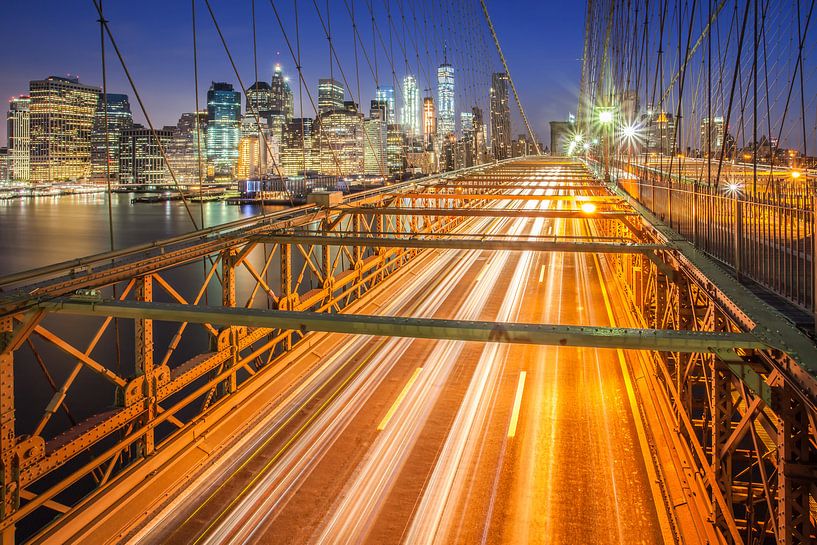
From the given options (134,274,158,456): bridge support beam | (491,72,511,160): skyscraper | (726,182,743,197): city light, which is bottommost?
(134,274,158,456): bridge support beam

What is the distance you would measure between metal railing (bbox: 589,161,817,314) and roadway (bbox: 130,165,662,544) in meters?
3.43

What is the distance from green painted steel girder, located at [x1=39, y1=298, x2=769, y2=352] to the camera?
5480 millimetres

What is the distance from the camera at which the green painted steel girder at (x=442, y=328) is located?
18.0 feet

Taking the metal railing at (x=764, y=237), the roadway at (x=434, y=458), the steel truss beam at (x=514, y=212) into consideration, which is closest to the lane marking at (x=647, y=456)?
the roadway at (x=434, y=458)

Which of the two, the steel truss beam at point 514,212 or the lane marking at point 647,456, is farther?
the steel truss beam at point 514,212

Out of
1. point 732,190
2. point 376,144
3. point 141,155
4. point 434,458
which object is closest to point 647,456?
point 434,458

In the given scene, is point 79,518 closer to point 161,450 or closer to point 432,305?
point 161,450

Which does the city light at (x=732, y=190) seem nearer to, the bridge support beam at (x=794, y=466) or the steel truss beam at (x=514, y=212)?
the steel truss beam at (x=514, y=212)

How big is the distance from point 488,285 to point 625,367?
1150 cm

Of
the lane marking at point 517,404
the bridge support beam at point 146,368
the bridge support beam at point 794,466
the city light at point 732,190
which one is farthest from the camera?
the lane marking at point 517,404

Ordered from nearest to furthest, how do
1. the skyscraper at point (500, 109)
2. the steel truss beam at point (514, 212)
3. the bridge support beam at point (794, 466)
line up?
the bridge support beam at point (794, 466) < the steel truss beam at point (514, 212) < the skyscraper at point (500, 109)

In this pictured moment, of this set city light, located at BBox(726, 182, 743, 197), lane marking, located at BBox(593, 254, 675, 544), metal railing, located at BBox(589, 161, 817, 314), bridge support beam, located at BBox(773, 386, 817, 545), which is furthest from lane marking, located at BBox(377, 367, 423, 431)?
bridge support beam, located at BBox(773, 386, 817, 545)

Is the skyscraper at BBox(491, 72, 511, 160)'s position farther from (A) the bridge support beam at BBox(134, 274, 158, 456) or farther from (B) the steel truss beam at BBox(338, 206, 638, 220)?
(A) the bridge support beam at BBox(134, 274, 158, 456)

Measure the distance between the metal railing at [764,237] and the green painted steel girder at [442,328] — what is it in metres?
1.01
